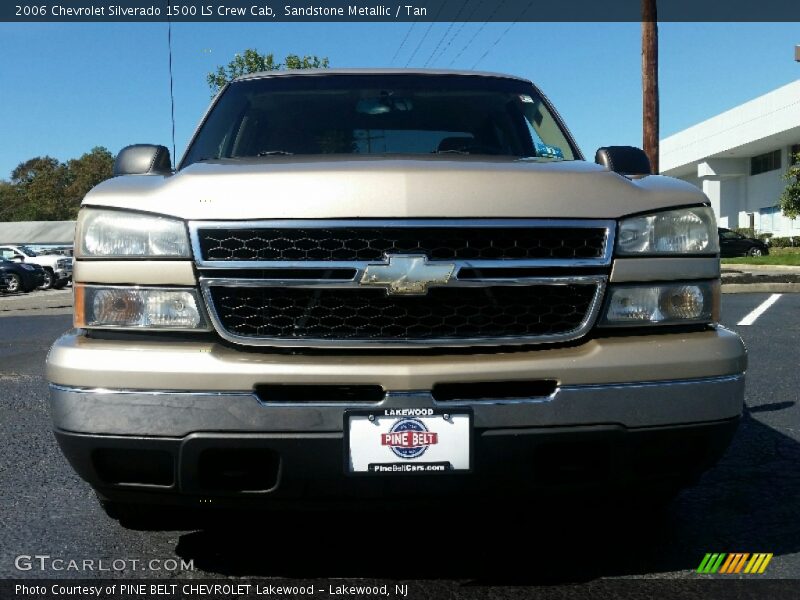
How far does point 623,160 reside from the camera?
349cm

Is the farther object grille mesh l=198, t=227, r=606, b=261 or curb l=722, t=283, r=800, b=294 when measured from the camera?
curb l=722, t=283, r=800, b=294

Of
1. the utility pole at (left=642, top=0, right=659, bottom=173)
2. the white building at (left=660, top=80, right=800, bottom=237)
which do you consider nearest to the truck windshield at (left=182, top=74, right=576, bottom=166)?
the utility pole at (left=642, top=0, right=659, bottom=173)

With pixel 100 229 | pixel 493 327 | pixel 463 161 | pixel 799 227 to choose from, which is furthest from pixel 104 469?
pixel 799 227

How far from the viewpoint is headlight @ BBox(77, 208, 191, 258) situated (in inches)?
101

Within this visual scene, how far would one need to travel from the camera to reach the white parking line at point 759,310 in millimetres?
10562

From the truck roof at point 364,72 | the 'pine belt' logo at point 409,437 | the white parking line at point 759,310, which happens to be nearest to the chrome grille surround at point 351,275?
the 'pine belt' logo at point 409,437

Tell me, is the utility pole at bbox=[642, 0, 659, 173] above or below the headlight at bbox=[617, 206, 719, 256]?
above

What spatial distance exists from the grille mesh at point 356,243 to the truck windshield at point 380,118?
1378mm

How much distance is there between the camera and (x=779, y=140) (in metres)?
51.4

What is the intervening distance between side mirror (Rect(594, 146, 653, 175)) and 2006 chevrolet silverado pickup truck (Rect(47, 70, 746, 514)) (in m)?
0.75

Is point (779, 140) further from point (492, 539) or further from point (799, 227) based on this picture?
point (492, 539)

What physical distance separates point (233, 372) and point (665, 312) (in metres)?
1.27

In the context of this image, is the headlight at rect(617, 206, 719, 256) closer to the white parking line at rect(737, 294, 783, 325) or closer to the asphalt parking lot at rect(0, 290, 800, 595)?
the asphalt parking lot at rect(0, 290, 800, 595)

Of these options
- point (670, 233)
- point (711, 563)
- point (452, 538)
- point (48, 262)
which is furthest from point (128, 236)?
point (48, 262)
